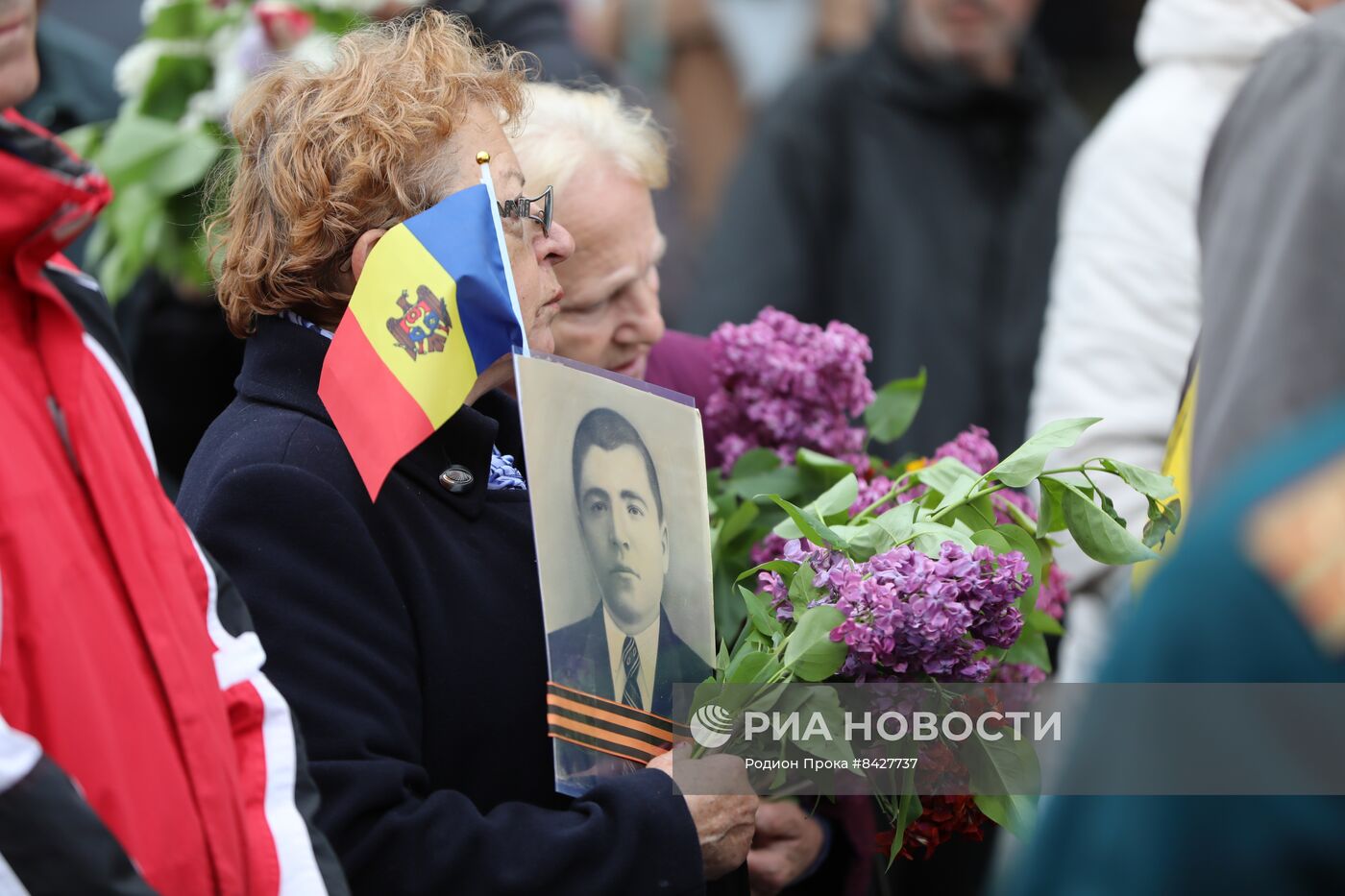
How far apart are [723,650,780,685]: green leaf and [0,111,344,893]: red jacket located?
1.70ft

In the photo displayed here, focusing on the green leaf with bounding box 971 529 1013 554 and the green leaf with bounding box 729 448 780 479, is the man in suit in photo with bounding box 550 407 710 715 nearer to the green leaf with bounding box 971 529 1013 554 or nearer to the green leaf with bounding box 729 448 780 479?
the green leaf with bounding box 971 529 1013 554

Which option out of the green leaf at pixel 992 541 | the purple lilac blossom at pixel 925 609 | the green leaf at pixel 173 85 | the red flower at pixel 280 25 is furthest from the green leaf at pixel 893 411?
the green leaf at pixel 173 85

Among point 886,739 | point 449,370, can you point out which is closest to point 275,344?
point 449,370

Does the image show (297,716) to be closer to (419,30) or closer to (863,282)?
(419,30)

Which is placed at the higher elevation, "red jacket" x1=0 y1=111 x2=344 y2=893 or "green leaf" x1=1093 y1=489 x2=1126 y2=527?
"red jacket" x1=0 y1=111 x2=344 y2=893

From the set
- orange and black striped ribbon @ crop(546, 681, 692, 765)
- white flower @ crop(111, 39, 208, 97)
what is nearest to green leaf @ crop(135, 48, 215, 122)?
white flower @ crop(111, 39, 208, 97)

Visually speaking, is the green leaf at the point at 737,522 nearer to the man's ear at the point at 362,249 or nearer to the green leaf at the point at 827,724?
the green leaf at the point at 827,724

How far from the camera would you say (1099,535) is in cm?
189

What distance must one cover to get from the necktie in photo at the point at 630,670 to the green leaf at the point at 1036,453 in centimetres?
49

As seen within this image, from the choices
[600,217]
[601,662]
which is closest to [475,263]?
[601,662]

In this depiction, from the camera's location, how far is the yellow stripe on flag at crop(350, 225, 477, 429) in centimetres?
183

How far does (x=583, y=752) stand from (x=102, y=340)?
716 millimetres

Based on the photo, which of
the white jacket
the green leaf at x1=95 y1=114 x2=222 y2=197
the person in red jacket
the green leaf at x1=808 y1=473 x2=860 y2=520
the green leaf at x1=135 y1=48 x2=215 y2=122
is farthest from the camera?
the green leaf at x1=135 y1=48 x2=215 y2=122

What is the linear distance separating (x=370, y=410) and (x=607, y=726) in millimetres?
463
